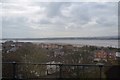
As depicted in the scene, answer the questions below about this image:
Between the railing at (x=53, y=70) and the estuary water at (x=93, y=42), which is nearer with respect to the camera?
the estuary water at (x=93, y=42)

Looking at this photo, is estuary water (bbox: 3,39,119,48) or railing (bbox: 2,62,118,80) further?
railing (bbox: 2,62,118,80)

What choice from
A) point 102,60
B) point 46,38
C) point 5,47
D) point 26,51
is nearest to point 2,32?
point 5,47

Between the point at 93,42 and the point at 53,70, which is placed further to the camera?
the point at 53,70

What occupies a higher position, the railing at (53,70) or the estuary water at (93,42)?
the estuary water at (93,42)

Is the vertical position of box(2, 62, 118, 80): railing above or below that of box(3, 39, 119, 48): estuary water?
below

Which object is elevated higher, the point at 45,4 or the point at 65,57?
the point at 45,4

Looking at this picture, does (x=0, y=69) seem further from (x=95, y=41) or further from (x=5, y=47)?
(x=95, y=41)

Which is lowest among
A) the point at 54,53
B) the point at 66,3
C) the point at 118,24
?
the point at 54,53

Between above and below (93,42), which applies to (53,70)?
below
